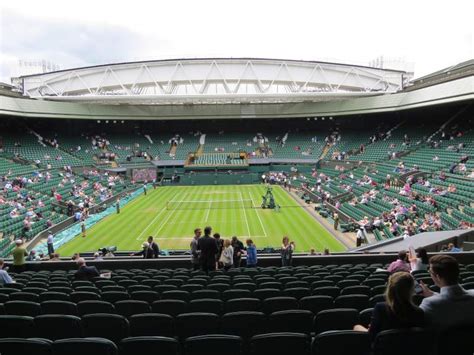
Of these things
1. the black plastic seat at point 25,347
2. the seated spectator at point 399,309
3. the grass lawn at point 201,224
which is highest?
the seated spectator at point 399,309

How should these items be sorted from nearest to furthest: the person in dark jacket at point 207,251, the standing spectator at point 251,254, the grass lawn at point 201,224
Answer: the person in dark jacket at point 207,251, the standing spectator at point 251,254, the grass lawn at point 201,224

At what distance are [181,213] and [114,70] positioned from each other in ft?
87.2

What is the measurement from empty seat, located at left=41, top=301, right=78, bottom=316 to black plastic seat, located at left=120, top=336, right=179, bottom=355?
2556mm

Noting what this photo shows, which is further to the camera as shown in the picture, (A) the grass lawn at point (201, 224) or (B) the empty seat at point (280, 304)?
(A) the grass lawn at point (201, 224)

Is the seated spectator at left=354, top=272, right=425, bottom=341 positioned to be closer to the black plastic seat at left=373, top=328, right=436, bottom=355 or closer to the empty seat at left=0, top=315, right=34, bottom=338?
the black plastic seat at left=373, top=328, right=436, bottom=355

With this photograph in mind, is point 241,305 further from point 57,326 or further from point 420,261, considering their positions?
point 420,261

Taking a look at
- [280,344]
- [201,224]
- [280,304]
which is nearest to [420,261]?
[280,304]

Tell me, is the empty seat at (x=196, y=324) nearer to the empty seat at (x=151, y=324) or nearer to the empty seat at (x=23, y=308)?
the empty seat at (x=151, y=324)

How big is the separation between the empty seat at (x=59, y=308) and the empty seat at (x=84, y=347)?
238 centimetres

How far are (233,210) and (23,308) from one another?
2784 centimetres

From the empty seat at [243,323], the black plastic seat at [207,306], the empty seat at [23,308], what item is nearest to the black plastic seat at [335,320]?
the empty seat at [243,323]

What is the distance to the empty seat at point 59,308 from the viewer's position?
5746 mm

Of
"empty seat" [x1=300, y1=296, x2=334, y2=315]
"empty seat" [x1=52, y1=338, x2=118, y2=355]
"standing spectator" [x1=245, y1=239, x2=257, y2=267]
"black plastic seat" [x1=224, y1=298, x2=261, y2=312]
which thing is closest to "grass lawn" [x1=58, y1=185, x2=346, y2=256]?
"standing spectator" [x1=245, y1=239, x2=257, y2=267]

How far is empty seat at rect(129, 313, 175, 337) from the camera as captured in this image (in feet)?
15.6
